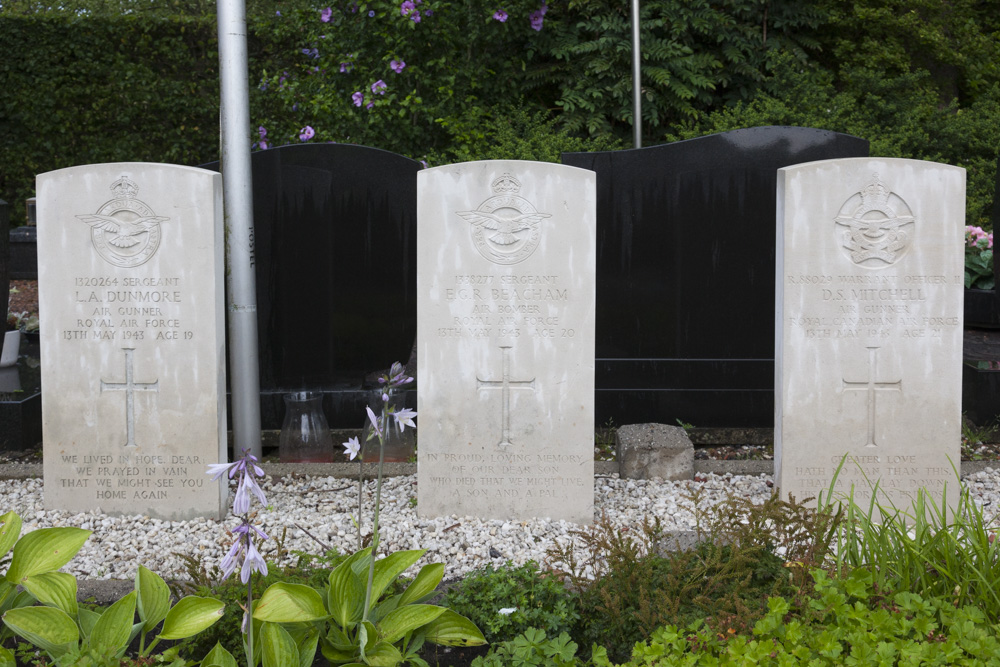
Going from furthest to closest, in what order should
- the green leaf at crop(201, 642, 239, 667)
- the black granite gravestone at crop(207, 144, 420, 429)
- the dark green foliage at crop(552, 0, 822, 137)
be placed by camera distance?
the dark green foliage at crop(552, 0, 822, 137), the black granite gravestone at crop(207, 144, 420, 429), the green leaf at crop(201, 642, 239, 667)

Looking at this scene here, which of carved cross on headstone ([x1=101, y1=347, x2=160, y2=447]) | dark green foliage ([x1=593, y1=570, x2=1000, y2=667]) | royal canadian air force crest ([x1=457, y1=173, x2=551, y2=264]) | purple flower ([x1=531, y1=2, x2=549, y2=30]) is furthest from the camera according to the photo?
purple flower ([x1=531, y1=2, x2=549, y2=30])

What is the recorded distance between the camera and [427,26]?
8.70 metres

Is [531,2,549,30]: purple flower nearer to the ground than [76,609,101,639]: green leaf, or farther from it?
farther from it

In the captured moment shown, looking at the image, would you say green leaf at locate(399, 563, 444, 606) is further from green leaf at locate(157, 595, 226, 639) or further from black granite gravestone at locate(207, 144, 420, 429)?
black granite gravestone at locate(207, 144, 420, 429)

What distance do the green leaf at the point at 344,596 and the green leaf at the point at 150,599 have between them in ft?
1.44

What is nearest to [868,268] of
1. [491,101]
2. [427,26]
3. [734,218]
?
[734,218]

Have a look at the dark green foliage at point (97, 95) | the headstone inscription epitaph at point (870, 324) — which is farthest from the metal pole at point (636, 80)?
the dark green foliage at point (97, 95)

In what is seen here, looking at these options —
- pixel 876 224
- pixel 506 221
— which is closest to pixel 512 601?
pixel 506 221

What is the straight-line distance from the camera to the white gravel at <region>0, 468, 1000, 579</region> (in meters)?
3.81

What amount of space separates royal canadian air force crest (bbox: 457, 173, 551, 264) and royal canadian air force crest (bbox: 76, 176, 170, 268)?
4.45ft

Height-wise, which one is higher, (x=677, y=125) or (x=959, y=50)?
(x=959, y=50)

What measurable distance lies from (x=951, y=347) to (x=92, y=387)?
3825mm

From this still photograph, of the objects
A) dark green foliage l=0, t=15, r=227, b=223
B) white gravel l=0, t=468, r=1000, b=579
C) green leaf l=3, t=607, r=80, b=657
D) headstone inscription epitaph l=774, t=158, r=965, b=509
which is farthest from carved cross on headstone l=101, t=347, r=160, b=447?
dark green foliage l=0, t=15, r=227, b=223

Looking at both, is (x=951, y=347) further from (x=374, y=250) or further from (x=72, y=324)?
(x=72, y=324)
